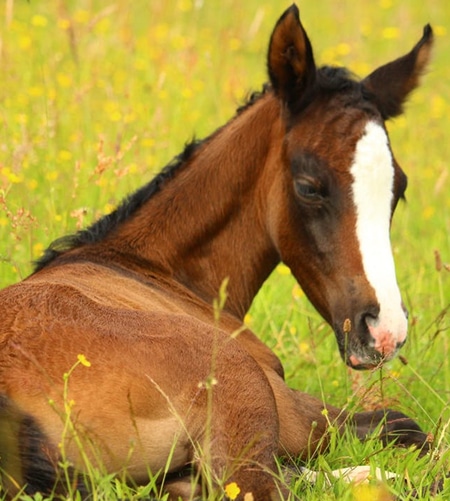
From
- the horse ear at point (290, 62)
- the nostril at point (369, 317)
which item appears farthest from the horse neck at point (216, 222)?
the nostril at point (369, 317)

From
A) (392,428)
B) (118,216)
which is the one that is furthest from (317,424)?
(118,216)

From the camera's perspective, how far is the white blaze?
4.38 metres

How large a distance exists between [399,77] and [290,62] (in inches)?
26.1

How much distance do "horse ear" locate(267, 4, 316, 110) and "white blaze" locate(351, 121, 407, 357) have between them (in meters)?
0.48

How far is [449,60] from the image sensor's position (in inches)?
557

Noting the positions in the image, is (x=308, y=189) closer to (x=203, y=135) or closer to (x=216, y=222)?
(x=216, y=222)

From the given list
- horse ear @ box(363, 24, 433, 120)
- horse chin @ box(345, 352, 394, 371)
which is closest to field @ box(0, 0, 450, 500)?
horse chin @ box(345, 352, 394, 371)

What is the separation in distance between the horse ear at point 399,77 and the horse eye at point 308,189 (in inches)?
26.6

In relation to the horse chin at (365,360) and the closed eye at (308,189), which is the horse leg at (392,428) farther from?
the closed eye at (308,189)

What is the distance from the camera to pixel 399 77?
5.25 metres

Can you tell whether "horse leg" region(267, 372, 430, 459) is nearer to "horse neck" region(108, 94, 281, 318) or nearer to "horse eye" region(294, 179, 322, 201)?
"horse neck" region(108, 94, 281, 318)

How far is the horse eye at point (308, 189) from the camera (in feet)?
15.4

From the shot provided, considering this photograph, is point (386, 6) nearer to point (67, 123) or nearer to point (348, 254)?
point (67, 123)

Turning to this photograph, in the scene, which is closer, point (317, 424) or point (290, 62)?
point (317, 424)
